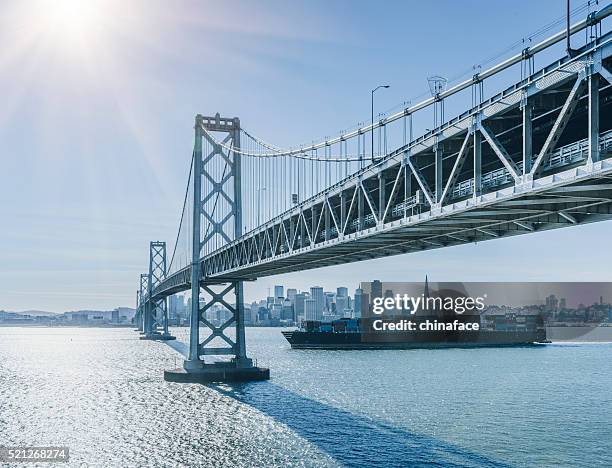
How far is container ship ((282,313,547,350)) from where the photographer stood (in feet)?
396

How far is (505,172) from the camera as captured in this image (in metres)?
20.2

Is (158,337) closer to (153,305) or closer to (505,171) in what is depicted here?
(153,305)

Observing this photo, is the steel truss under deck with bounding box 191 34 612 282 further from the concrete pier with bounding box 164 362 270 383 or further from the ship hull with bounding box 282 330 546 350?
the ship hull with bounding box 282 330 546 350

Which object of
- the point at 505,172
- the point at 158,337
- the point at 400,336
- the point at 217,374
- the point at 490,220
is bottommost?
the point at 158,337

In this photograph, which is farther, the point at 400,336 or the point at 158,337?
the point at 158,337

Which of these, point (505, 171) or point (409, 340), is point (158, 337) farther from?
point (505, 171)

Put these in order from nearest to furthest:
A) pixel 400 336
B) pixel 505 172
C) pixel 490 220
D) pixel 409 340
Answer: pixel 505 172 → pixel 490 220 → pixel 409 340 → pixel 400 336

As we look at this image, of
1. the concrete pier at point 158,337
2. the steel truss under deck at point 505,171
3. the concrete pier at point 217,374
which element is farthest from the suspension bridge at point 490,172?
the concrete pier at point 158,337

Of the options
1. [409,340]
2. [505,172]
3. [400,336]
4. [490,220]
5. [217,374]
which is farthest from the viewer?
[400,336]

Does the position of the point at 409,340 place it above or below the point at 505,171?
below

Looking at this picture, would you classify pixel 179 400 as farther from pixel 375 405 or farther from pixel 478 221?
pixel 478 221

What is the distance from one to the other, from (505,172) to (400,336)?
373ft

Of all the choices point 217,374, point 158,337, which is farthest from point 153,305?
point 217,374

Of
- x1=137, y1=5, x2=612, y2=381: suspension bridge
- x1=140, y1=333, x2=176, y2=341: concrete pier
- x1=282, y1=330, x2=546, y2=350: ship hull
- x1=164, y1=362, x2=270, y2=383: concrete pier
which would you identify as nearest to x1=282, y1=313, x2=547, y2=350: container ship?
x1=282, y1=330, x2=546, y2=350: ship hull
